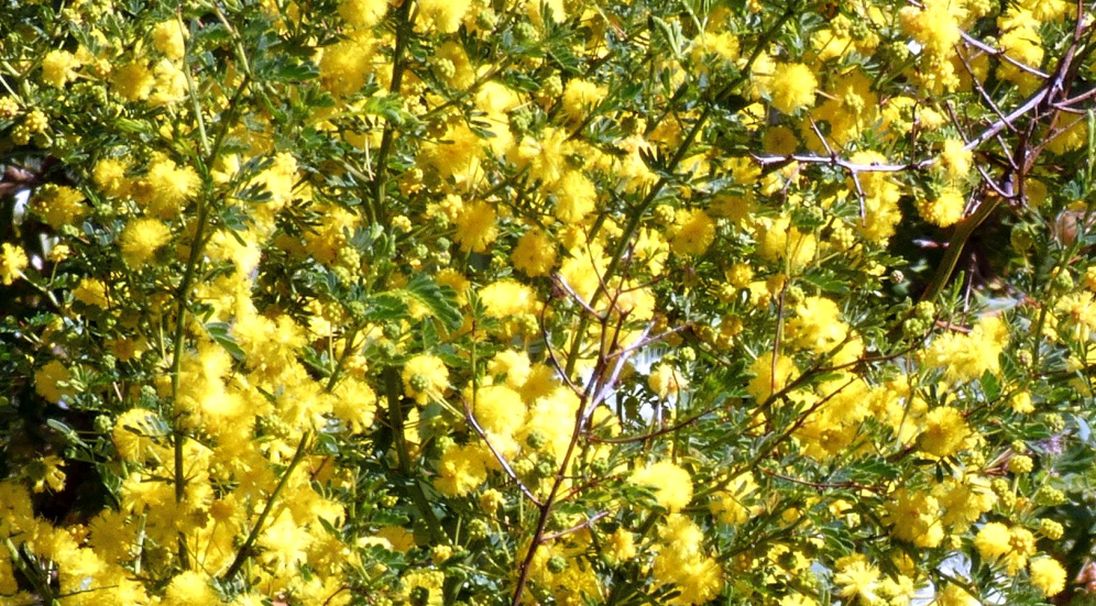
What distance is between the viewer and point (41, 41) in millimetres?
2975

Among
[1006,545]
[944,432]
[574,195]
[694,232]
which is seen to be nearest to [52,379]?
[574,195]

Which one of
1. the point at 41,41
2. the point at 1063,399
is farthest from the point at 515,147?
the point at 41,41

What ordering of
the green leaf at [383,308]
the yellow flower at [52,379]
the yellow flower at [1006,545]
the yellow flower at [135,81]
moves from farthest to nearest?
the yellow flower at [52,379] → the yellow flower at [1006,545] → the yellow flower at [135,81] → the green leaf at [383,308]

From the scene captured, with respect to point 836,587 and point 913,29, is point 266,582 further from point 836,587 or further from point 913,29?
point 913,29

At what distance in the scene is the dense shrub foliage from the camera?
2.16 meters

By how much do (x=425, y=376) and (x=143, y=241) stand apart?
46cm

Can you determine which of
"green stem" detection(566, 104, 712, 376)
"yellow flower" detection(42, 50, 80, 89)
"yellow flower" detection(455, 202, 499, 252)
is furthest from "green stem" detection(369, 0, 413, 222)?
"yellow flower" detection(42, 50, 80, 89)

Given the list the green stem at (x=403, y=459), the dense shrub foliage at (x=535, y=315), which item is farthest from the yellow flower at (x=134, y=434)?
the green stem at (x=403, y=459)

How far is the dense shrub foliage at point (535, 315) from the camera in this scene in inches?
85.0

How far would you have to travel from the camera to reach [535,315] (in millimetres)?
2533

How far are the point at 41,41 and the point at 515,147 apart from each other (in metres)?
1.18

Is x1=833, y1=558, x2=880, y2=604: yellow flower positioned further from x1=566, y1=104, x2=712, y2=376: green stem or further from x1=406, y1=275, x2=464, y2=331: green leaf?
x1=406, y1=275, x2=464, y2=331: green leaf

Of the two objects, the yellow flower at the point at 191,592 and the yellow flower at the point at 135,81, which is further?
the yellow flower at the point at 135,81

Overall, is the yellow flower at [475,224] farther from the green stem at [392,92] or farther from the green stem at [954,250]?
the green stem at [954,250]
